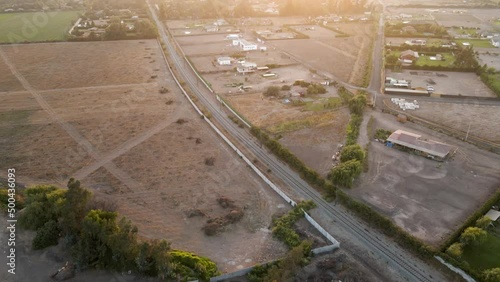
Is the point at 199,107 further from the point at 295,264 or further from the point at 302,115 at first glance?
the point at 295,264

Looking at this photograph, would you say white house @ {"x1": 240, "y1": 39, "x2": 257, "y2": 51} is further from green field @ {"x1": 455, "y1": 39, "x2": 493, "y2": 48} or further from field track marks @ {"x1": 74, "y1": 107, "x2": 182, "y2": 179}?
green field @ {"x1": 455, "y1": 39, "x2": 493, "y2": 48}

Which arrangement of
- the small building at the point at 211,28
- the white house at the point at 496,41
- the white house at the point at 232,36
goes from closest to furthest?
the white house at the point at 496,41 → the white house at the point at 232,36 → the small building at the point at 211,28

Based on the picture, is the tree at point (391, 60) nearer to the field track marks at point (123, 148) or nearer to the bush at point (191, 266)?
the field track marks at point (123, 148)

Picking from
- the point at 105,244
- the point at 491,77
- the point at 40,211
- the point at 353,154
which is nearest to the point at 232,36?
the point at 491,77

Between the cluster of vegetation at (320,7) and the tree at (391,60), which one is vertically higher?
the cluster of vegetation at (320,7)

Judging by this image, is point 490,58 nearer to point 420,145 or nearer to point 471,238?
point 420,145

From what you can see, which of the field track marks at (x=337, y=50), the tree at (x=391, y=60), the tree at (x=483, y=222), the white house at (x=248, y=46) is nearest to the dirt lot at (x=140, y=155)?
the tree at (x=483, y=222)

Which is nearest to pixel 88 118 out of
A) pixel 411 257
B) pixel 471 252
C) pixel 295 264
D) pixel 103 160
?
pixel 103 160
